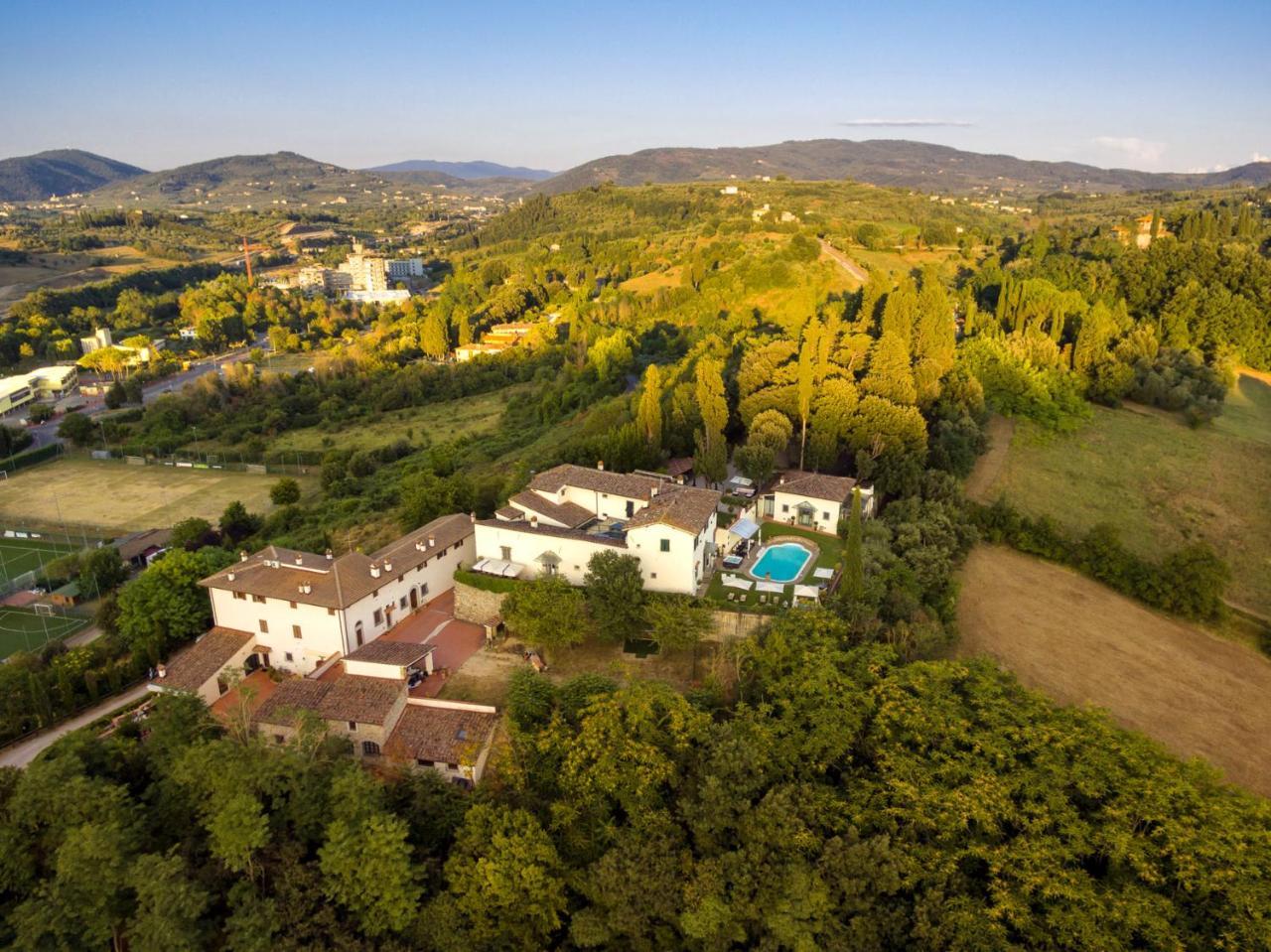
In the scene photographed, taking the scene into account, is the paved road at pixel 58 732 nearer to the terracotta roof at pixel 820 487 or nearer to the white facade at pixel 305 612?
the white facade at pixel 305 612

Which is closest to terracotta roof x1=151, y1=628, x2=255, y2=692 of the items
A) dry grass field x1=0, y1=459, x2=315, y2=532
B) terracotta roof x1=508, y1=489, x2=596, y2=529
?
terracotta roof x1=508, y1=489, x2=596, y2=529

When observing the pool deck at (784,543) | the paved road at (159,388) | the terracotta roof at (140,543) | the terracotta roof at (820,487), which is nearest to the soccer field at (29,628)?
the terracotta roof at (140,543)

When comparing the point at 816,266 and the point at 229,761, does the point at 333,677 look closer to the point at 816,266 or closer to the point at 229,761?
the point at 229,761

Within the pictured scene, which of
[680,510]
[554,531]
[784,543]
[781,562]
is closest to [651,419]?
[784,543]

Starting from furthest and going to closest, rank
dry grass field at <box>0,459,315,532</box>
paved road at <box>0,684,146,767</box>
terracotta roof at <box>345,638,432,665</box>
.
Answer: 1. dry grass field at <box>0,459,315,532</box>
2. terracotta roof at <box>345,638,432,665</box>
3. paved road at <box>0,684,146,767</box>

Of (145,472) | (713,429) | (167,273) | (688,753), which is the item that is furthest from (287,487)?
(167,273)

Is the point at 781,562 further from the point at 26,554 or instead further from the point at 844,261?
the point at 844,261

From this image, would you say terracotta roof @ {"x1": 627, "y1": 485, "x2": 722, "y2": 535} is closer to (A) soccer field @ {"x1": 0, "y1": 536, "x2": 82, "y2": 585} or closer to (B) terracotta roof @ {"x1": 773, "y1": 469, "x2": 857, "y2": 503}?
(B) terracotta roof @ {"x1": 773, "y1": 469, "x2": 857, "y2": 503}
